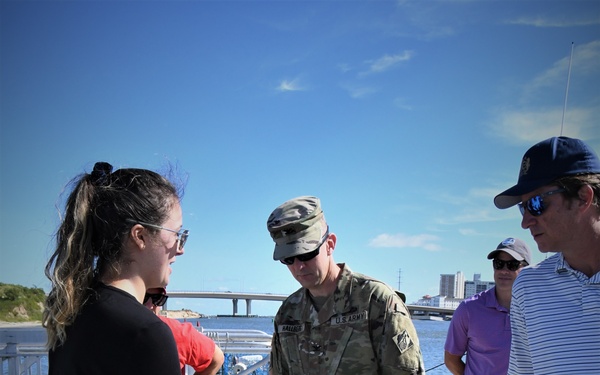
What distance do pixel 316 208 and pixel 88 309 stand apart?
145cm

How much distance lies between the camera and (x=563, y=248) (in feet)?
6.79

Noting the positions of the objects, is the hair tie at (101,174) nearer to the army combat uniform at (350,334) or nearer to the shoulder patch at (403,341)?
the army combat uniform at (350,334)

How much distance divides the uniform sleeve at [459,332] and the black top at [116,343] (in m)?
3.06

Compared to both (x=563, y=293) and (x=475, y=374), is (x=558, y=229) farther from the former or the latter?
(x=475, y=374)

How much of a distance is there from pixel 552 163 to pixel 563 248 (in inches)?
12.6

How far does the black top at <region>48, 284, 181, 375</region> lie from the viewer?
1.58m

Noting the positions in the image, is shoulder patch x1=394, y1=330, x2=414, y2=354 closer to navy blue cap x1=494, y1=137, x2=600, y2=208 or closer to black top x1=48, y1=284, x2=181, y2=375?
navy blue cap x1=494, y1=137, x2=600, y2=208

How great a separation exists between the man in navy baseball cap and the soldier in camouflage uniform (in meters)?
0.65

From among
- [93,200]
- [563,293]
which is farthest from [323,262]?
[93,200]

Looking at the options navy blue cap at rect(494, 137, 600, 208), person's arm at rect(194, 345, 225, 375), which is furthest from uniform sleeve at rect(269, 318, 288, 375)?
navy blue cap at rect(494, 137, 600, 208)

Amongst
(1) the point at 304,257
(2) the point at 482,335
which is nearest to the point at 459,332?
(2) the point at 482,335

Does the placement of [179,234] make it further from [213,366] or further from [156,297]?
[213,366]

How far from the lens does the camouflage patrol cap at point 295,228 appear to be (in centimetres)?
279

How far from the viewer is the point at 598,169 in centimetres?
205
